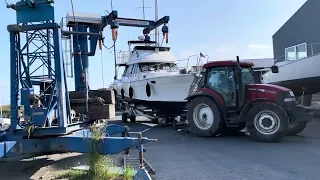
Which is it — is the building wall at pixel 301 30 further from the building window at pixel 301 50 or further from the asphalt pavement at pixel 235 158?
the asphalt pavement at pixel 235 158

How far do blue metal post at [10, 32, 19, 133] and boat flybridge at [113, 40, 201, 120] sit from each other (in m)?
7.71

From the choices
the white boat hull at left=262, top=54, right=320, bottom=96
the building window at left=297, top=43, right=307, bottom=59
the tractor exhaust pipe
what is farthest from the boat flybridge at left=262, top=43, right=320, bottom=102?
the tractor exhaust pipe

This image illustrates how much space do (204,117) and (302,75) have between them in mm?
5354

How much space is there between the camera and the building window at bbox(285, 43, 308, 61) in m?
18.7

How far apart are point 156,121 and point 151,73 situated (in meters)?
2.11

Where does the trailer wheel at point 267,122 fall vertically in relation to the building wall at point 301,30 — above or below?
below

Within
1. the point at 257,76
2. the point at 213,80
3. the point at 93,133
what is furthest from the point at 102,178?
the point at 257,76

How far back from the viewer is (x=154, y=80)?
15.0m

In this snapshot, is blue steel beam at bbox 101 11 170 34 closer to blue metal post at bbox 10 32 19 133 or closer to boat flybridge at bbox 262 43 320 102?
boat flybridge at bbox 262 43 320 102

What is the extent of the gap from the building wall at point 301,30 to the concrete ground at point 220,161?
9.60 metres

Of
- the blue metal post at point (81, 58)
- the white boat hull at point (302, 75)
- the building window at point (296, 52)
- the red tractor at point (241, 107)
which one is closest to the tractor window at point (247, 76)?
the red tractor at point (241, 107)

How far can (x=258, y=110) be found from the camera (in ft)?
31.8

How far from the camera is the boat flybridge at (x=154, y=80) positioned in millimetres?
14086

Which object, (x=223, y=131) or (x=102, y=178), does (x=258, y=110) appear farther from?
(x=102, y=178)
